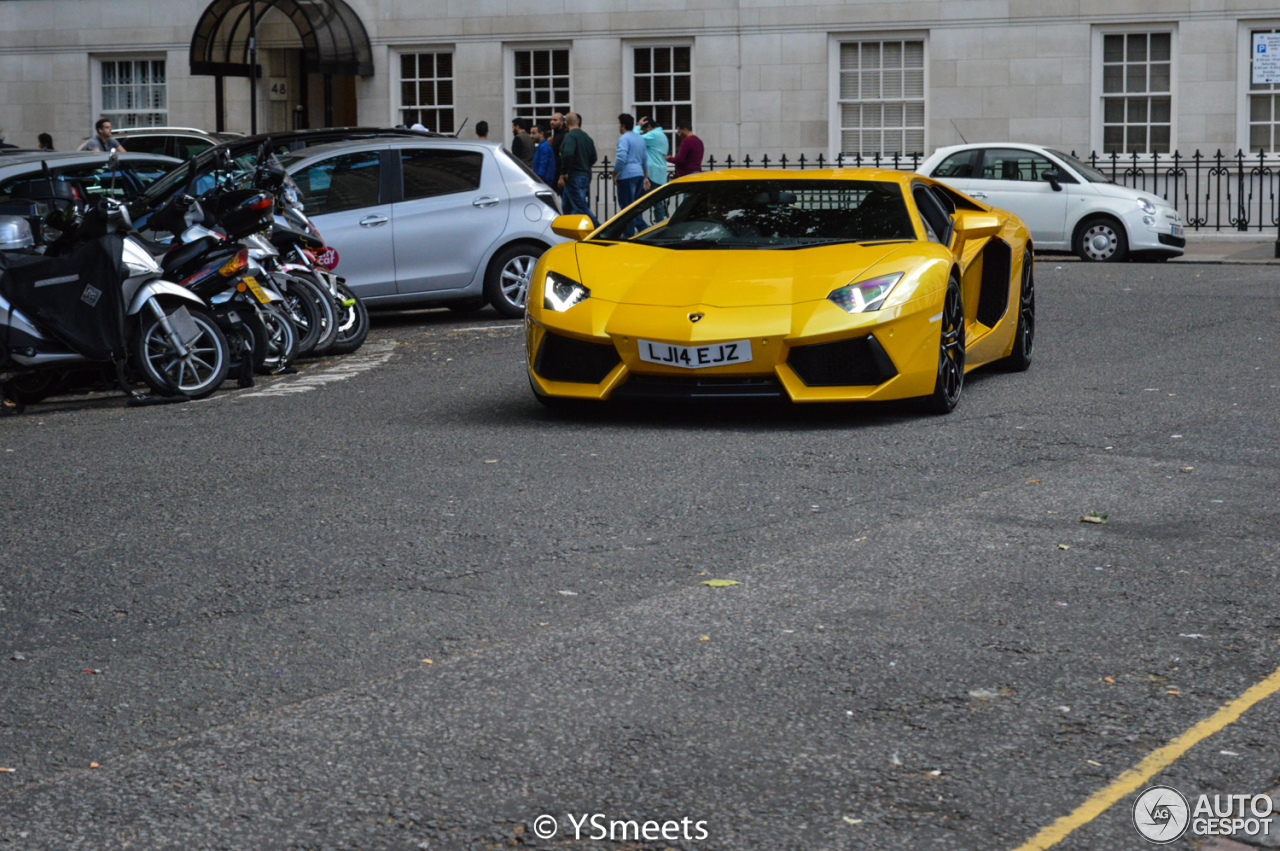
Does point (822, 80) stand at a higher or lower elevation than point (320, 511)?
higher

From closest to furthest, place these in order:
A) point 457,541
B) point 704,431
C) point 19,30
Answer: point 457,541 → point 704,431 → point 19,30

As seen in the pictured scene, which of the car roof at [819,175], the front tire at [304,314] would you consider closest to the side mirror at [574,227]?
the car roof at [819,175]

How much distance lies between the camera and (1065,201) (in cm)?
2052

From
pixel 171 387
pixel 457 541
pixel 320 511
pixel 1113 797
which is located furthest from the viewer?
pixel 171 387

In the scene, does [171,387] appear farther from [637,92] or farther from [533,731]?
[637,92]

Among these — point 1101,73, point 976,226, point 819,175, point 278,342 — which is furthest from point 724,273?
point 1101,73

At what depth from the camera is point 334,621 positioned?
15.9ft

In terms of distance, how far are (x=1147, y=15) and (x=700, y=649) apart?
23.9 m

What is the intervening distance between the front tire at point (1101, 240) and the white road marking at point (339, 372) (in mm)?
10400

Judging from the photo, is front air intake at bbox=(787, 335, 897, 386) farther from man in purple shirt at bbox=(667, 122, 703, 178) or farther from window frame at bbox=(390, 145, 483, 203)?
man in purple shirt at bbox=(667, 122, 703, 178)

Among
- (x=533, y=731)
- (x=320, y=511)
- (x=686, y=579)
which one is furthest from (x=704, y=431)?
(x=533, y=731)

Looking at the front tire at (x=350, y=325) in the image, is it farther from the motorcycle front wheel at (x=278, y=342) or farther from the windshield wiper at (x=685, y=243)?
the windshield wiper at (x=685, y=243)

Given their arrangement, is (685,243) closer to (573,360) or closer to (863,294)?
(573,360)

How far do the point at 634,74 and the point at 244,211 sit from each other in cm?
1868
